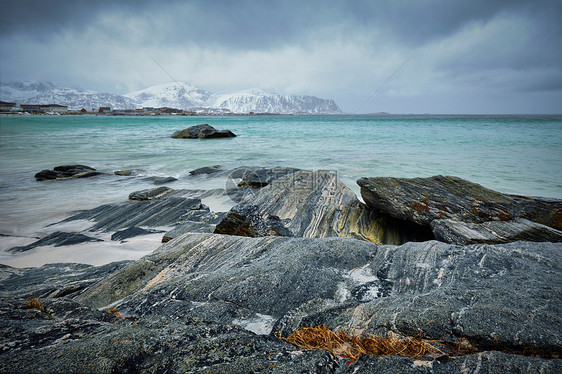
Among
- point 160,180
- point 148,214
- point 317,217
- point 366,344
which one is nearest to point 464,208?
point 317,217

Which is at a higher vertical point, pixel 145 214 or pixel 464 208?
pixel 464 208

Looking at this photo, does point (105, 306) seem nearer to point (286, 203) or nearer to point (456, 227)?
point (286, 203)

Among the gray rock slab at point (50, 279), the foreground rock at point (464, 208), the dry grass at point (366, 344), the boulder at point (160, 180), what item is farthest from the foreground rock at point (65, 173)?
the dry grass at point (366, 344)

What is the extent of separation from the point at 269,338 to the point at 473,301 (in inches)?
66.6

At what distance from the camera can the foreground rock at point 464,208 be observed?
13.8 feet

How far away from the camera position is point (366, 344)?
1.85 m

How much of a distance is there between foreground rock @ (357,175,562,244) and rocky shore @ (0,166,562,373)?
0.03 m

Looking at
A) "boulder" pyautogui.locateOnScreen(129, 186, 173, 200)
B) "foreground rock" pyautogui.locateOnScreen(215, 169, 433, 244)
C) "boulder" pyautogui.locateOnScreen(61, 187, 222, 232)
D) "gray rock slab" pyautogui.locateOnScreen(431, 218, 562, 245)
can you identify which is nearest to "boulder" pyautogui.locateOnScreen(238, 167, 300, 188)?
"boulder" pyautogui.locateOnScreen(61, 187, 222, 232)

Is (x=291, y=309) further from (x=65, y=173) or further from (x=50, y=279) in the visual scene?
(x=65, y=173)

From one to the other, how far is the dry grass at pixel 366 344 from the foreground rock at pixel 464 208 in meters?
2.85

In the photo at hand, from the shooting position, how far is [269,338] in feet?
6.55

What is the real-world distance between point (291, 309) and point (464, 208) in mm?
4416

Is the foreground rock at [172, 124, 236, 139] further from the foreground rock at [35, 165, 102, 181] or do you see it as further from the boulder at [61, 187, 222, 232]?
the boulder at [61, 187, 222, 232]

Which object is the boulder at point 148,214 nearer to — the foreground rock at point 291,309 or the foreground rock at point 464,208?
the foreground rock at point 291,309
